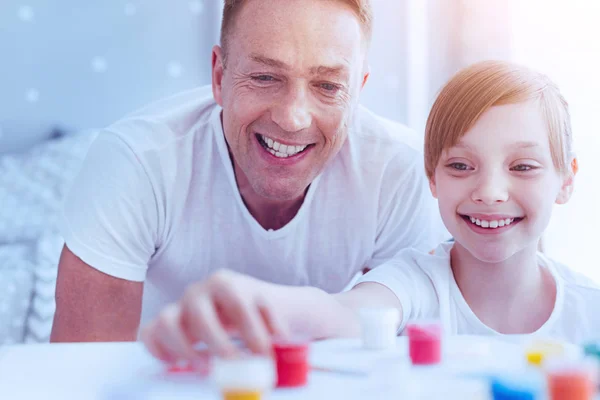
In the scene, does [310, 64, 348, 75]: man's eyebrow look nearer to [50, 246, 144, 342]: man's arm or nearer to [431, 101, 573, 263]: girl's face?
[431, 101, 573, 263]: girl's face

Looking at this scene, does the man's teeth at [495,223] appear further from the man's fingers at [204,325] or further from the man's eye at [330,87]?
the man's fingers at [204,325]

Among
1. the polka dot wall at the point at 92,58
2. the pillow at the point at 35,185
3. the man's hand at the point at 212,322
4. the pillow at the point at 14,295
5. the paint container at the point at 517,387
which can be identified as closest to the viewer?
the paint container at the point at 517,387

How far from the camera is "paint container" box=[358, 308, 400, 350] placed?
79 cm

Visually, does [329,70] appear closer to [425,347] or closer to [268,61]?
[268,61]

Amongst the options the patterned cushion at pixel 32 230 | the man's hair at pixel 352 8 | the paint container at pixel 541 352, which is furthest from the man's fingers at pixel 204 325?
the patterned cushion at pixel 32 230

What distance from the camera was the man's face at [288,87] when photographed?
1299 mm

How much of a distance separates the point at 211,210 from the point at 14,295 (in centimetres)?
89

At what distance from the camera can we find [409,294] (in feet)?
3.82

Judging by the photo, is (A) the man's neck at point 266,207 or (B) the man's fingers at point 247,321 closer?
(B) the man's fingers at point 247,321

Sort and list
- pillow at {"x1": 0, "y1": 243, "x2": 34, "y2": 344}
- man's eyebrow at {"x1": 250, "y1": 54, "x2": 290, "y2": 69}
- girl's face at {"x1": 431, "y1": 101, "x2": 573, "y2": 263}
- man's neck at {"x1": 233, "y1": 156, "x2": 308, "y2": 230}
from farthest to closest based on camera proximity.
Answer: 1. pillow at {"x1": 0, "y1": 243, "x2": 34, "y2": 344}
2. man's neck at {"x1": 233, "y1": 156, "x2": 308, "y2": 230}
3. man's eyebrow at {"x1": 250, "y1": 54, "x2": 290, "y2": 69}
4. girl's face at {"x1": 431, "y1": 101, "x2": 573, "y2": 263}

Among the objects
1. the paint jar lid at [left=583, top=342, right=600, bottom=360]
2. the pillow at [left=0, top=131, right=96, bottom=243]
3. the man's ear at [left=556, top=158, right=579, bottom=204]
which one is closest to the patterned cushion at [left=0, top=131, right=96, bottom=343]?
the pillow at [left=0, top=131, right=96, bottom=243]

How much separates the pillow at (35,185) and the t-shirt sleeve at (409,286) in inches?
53.6

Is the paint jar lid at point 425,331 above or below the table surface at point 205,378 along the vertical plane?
above

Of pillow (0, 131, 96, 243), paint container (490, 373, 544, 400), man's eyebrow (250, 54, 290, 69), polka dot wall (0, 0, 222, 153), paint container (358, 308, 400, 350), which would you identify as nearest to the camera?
paint container (490, 373, 544, 400)
